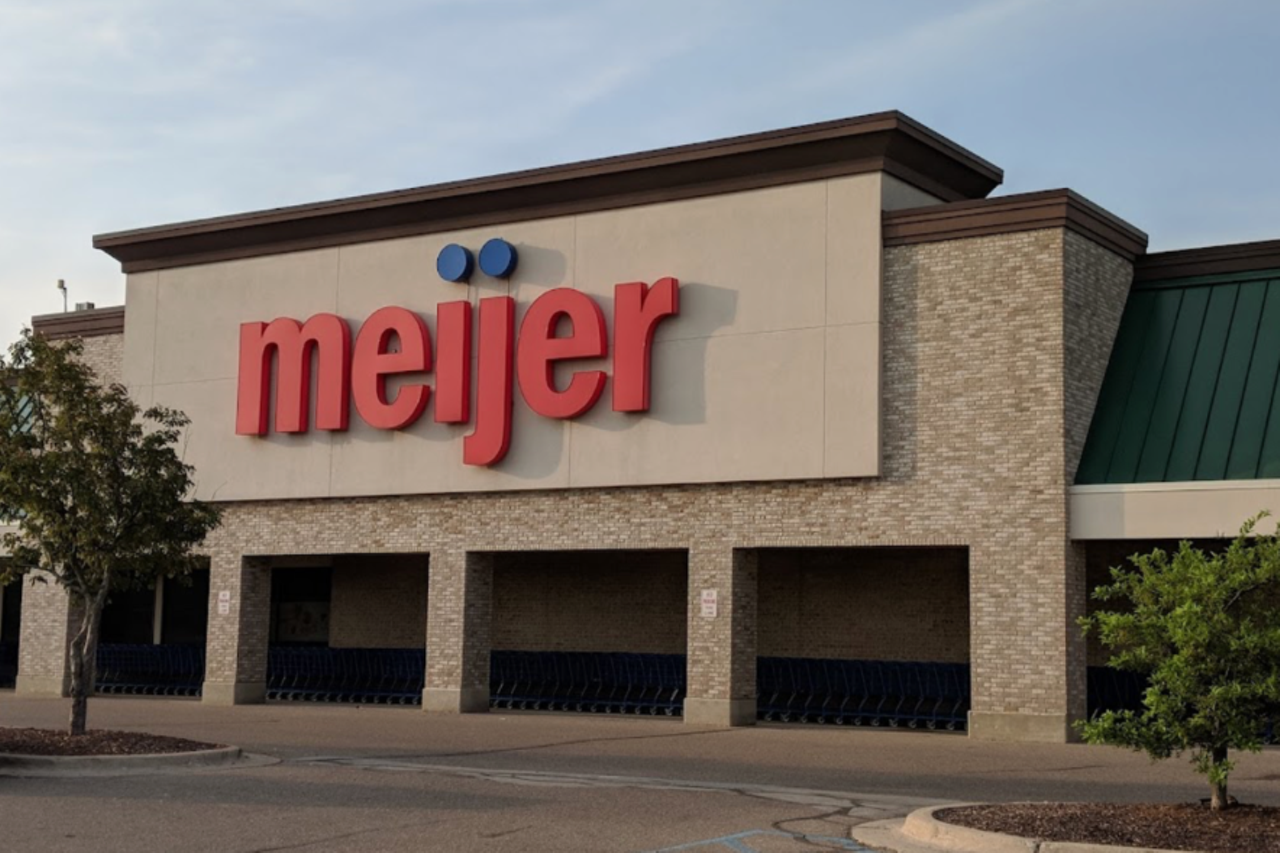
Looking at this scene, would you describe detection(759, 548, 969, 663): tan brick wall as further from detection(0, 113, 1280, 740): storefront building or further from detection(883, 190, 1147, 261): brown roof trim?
detection(883, 190, 1147, 261): brown roof trim

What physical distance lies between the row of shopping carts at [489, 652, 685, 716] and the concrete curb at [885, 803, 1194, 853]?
1782 cm

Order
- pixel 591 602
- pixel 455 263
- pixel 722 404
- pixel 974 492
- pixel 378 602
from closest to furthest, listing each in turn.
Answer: pixel 974 492, pixel 722 404, pixel 455 263, pixel 591 602, pixel 378 602

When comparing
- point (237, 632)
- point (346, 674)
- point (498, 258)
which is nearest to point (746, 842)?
point (498, 258)

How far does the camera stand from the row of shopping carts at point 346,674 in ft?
112

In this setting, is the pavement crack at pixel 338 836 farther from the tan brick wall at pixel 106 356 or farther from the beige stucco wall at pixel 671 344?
the tan brick wall at pixel 106 356

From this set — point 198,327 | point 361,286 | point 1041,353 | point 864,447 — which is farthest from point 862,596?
point 198,327

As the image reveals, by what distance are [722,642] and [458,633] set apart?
558 centimetres

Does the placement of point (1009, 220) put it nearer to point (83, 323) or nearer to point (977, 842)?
point (977, 842)

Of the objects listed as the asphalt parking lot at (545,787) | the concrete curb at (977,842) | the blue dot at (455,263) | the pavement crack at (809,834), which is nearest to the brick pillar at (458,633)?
the asphalt parking lot at (545,787)

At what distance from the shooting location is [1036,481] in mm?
24562

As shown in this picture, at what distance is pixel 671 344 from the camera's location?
27.9 meters

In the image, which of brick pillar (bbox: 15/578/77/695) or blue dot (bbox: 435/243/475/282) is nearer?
blue dot (bbox: 435/243/475/282)

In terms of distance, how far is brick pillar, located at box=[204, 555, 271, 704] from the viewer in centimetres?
3253

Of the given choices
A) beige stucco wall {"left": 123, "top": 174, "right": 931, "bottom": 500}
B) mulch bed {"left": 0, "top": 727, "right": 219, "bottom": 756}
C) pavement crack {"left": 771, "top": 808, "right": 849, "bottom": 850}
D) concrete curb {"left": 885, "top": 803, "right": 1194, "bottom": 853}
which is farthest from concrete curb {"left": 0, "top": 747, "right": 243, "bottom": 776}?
beige stucco wall {"left": 123, "top": 174, "right": 931, "bottom": 500}
